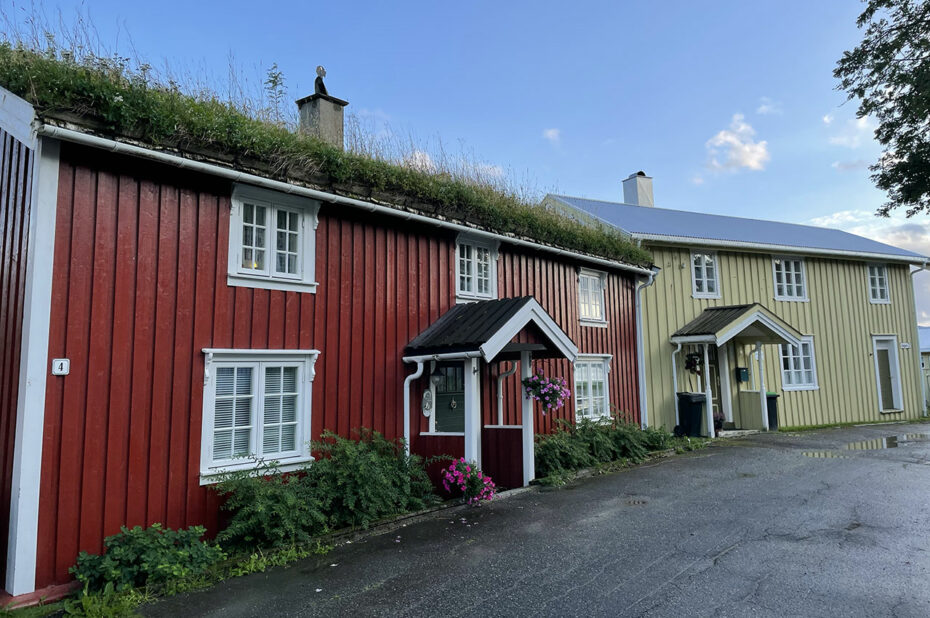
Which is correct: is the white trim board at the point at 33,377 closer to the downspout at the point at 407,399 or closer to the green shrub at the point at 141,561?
the green shrub at the point at 141,561

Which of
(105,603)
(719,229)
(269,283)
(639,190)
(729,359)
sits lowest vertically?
(105,603)

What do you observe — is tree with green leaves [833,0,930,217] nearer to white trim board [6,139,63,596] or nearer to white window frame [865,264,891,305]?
white window frame [865,264,891,305]

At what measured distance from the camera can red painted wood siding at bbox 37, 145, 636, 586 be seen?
219 inches

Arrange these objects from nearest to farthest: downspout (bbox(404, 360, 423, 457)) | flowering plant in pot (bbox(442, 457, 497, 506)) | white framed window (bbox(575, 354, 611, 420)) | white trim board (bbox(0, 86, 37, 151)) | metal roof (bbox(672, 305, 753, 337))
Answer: white trim board (bbox(0, 86, 37, 151))
flowering plant in pot (bbox(442, 457, 497, 506))
downspout (bbox(404, 360, 423, 457))
white framed window (bbox(575, 354, 611, 420))
metal roof (bbox(672, 305, 753, 337))

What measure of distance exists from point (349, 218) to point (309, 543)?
408 centimetres

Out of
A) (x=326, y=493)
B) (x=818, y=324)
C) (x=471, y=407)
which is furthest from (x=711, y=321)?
(x=326, y=493)

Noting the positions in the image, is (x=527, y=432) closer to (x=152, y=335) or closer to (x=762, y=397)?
(x=152, y=335)

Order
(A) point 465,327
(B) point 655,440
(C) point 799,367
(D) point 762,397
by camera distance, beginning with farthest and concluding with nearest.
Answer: (C) point 799,367, (D) point 762,397, (B) point 655,440, (A) point 465,327

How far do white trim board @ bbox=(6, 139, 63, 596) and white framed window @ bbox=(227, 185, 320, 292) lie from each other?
177cm

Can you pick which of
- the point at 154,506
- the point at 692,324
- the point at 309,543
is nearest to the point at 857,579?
the point at 309,543

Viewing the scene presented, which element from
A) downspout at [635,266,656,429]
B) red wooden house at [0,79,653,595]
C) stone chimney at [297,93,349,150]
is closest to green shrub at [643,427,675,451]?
downspout at [635,266,656,429]

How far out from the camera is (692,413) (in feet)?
45.5

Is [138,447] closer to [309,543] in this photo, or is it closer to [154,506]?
[154,506]

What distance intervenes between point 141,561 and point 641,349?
11.0 meters
